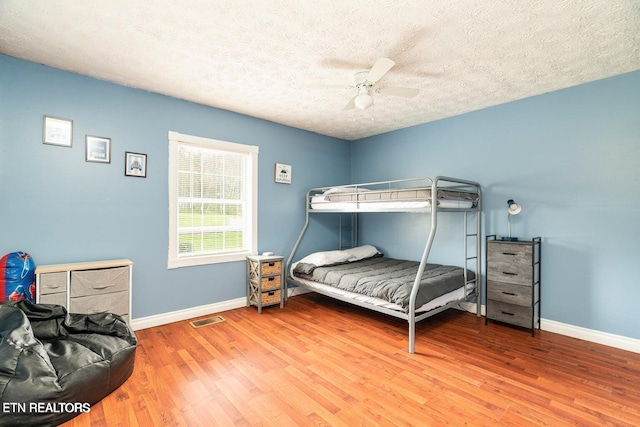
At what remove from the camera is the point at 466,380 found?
221 cm

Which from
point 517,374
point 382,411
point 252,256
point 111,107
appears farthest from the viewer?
point 252,256

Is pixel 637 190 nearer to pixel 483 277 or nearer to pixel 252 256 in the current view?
pixel 483 277

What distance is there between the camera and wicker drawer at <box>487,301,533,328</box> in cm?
305

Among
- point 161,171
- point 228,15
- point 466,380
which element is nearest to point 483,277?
point 466,380

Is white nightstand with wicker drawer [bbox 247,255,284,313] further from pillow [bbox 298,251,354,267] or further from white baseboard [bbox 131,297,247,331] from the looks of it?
pillow [bbox 298,251,354,267]

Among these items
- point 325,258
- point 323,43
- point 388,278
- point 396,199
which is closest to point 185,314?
point 325,258

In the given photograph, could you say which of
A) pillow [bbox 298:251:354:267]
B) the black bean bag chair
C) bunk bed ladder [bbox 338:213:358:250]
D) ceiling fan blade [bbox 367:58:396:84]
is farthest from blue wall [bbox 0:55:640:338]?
ceiling fan blade [bbox 367:58:396:84]

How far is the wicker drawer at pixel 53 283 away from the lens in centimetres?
242

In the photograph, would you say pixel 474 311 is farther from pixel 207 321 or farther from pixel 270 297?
pixel 207 321

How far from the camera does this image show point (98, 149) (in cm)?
291

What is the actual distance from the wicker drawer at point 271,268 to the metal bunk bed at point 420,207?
0.38 meters

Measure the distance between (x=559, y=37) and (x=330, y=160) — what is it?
132 inches

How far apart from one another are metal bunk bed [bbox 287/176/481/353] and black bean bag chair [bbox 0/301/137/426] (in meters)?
2.18

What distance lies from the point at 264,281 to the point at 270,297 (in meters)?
0.24
